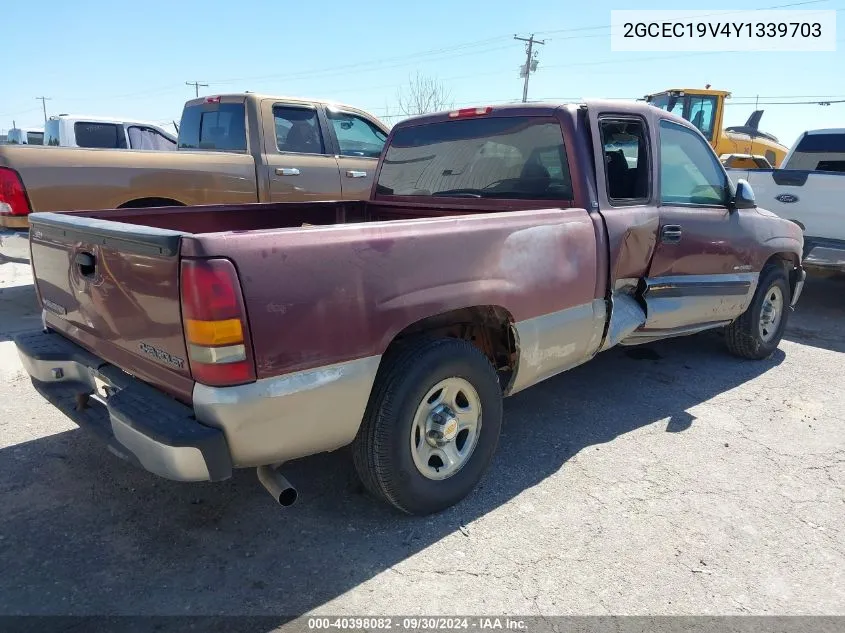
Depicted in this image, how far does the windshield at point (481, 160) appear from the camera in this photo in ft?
11.9

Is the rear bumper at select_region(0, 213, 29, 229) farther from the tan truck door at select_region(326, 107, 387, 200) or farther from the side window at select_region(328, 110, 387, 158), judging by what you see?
the side window at select_region(328, 110, 387, 158)

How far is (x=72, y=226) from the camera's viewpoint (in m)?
2.65

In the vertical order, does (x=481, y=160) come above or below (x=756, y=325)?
above

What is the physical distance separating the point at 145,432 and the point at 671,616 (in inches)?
80.4

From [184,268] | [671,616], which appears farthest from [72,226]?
[671,616]

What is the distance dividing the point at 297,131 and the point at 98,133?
558 cm

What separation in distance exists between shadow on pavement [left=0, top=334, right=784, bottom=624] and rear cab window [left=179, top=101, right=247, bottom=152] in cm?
410

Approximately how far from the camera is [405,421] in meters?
2.63

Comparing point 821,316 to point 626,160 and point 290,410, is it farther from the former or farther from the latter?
point 290,410

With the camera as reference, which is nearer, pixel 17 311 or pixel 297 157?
pixel 17 311

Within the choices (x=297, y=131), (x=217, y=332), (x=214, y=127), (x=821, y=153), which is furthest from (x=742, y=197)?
(x=214, y=127)

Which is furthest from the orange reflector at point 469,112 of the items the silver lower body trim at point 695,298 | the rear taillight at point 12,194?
the rear taillight at point 12,194

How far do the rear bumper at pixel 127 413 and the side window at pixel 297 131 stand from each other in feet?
14.0

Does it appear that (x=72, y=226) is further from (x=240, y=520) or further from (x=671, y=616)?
(x=671, y=616)
